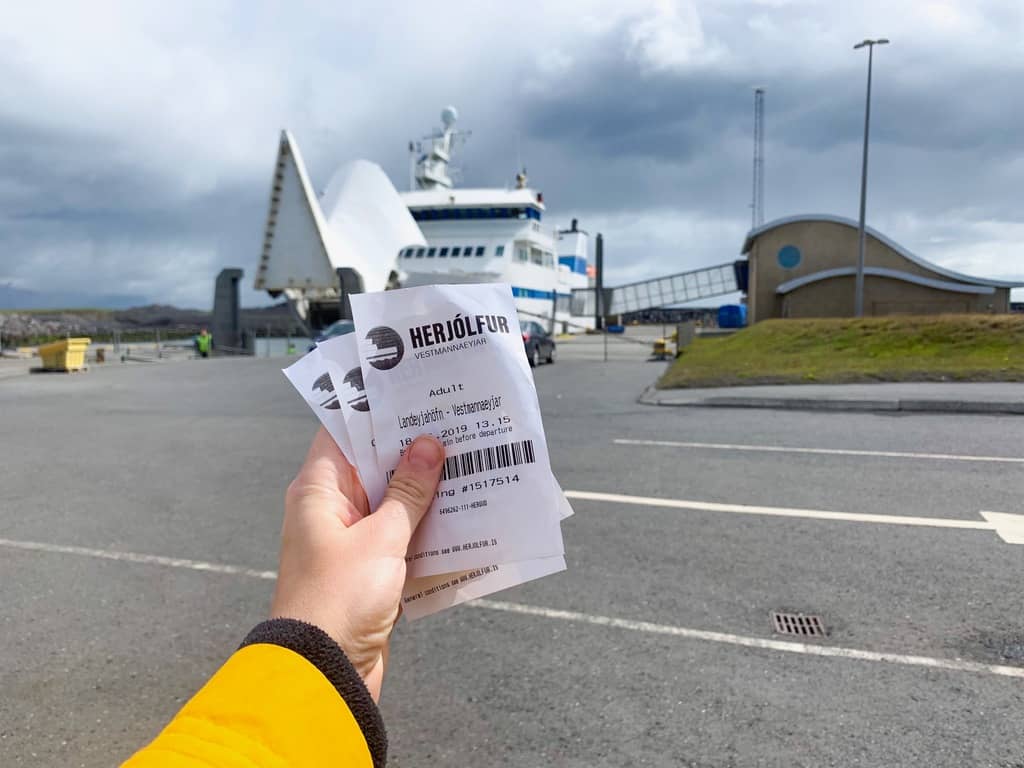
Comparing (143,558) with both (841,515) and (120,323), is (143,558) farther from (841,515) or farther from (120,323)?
(120,323)

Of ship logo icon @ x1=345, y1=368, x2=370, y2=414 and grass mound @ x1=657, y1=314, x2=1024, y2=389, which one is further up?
ship logo icon @ x1=345, y1=368, x2=370, y2=414

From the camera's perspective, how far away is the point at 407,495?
117 cm

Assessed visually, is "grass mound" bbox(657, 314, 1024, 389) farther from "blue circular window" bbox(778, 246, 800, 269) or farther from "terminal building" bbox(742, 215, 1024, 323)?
"blue circular window" bbox(778, 246, 800, 269)

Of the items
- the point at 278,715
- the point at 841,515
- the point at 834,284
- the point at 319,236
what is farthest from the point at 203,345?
the point at 278,715

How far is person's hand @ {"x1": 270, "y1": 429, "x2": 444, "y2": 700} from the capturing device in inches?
43.3

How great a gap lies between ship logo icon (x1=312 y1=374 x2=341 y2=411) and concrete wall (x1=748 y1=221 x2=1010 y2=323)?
85.7 feet

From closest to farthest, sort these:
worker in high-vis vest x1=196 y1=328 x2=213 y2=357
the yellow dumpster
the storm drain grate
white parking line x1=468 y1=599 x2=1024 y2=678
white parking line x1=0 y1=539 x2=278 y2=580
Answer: white parking line x1=468 y1=599 x2=1024 y2=678, the storm drain grate, white parking line x1=0 y1=539 x2=278 y2=580, the yellow dumpster, worker in high-vis vest x1=196 y1=328 x2=213 y2=357

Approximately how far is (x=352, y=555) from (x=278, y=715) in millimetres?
297

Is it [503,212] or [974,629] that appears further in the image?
[503,212]

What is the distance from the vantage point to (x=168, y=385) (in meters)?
16.1

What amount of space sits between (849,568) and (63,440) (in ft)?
29.8

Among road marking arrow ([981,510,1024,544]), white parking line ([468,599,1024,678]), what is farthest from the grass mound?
white parking line ([468,599,1024,678])

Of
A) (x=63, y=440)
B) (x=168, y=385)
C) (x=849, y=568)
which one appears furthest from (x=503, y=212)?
(x=849, y=568)

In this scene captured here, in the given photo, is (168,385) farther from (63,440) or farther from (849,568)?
(849,568)
